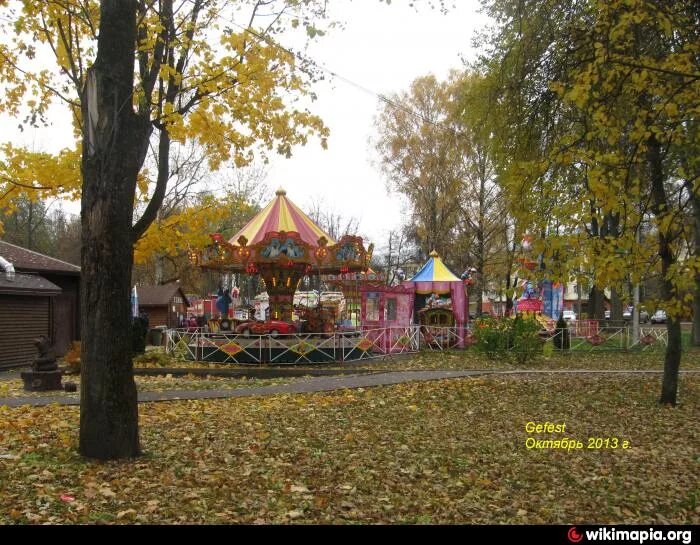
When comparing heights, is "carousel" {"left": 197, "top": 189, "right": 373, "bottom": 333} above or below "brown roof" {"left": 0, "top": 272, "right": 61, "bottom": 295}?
above

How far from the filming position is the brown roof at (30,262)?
2281 cm

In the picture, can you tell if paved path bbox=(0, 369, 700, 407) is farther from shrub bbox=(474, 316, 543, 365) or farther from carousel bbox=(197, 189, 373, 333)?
carousel bbox=(197, 189, 373, 333)

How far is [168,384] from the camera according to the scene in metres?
14.1

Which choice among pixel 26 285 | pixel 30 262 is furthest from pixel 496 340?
pixel 30 262

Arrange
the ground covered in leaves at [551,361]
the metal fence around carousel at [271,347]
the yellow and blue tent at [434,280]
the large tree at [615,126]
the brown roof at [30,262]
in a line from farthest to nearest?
the yellow and blue tent at [434,280] < the brown roof at [30,262] < the metal fence around carousel at [271,347] < the ground covered in leaves at [551,361] < the large tree at [615,126]

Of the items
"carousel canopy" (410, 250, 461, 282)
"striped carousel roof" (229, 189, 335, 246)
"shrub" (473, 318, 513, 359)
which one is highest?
"striped carousel roof" (229, 189, 335, 246)

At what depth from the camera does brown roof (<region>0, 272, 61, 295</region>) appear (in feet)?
64.6

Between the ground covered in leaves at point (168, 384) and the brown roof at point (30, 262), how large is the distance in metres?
7.80

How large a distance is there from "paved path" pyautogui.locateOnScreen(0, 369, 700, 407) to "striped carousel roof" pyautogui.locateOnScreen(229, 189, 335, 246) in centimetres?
762
